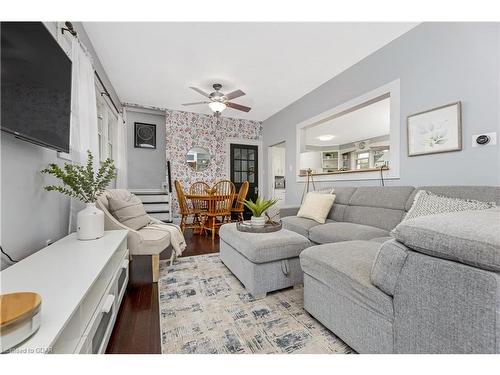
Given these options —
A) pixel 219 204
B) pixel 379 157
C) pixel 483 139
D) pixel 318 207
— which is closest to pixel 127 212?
pixel 219 204

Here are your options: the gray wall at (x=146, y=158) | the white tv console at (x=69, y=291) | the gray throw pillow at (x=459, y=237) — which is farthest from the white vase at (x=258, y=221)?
the gray wall at (x=146, y=158)

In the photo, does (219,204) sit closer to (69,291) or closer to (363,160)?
(69,291)

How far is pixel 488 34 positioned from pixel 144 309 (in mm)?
3500

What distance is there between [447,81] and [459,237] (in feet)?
6.98

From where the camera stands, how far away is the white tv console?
2.10 ft

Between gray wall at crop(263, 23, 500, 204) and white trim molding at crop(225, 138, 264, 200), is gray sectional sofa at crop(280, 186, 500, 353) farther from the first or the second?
white trim molding at crop(225, 138, 264, 200)

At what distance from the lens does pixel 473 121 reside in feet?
6.23

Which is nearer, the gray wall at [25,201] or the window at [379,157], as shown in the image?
the gray wall at [25,201]

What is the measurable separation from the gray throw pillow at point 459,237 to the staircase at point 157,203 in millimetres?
3849

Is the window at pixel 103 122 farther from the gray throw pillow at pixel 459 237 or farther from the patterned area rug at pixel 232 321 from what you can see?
the gray throw pillow at pixel 459 237

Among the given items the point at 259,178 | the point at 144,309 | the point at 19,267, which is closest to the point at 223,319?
the point at 144,309

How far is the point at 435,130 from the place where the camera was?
2158 millimetres

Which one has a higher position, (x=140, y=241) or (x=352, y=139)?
(x=352, y=139)

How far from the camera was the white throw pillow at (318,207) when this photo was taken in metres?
2.71
